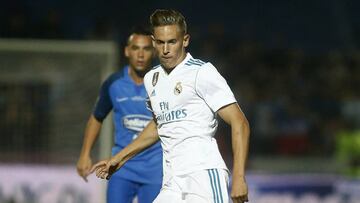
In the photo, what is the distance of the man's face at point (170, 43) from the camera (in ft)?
16.0

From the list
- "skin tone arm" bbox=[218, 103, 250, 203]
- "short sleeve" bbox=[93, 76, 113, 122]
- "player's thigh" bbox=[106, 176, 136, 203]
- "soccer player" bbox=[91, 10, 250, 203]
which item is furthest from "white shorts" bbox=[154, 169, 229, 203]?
"short sleeve" bbox=[93, 76, 113, 122]

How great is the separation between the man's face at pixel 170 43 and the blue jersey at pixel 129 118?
59.5 inches

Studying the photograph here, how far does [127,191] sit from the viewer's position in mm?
6336

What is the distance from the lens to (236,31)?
552 inches

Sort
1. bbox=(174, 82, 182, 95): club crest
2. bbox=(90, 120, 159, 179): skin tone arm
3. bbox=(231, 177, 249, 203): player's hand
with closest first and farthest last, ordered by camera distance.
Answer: bbox=(231, 177, 249, 203): player's hand → bbox=(174, 82, 182, 95): club crest → bbox=(90, 120, 159, 179): skin tone arm

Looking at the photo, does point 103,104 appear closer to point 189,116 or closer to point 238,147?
point 189,116

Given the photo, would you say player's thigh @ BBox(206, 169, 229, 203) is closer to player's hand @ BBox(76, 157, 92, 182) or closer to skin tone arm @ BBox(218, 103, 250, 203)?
skin tone arm @ BBox(218, 103, 250, 203)

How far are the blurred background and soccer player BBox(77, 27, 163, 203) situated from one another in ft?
13.1

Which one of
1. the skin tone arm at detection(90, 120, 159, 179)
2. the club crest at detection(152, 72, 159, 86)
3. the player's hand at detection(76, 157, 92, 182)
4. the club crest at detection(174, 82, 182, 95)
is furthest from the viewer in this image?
the player's hand at detection(76, 157, 92, 182)

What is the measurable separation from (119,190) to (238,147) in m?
1.77

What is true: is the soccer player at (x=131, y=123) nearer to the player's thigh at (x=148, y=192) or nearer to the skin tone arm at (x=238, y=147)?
the player's thigh at (x=148, y=192)

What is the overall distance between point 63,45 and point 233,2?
377 centimetres

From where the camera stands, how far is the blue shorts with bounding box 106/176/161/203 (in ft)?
20.6

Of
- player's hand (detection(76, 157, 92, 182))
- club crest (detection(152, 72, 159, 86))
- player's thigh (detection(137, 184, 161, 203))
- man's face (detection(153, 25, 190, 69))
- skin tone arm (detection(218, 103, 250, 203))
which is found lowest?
player's thigh (detection(137, 184, 161, 203))
